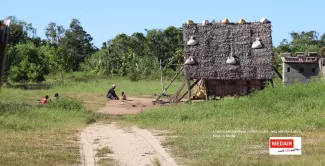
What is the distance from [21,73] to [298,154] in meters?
31.1

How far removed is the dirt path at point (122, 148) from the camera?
30.2 ft

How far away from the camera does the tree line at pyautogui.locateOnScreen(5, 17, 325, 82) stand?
3753 cm

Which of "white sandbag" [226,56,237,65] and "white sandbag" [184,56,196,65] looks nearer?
"white sandbag" [226,56,237,65]

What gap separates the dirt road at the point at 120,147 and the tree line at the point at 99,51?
20747 millimetres

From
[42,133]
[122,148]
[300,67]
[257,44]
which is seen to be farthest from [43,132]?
[300,67]

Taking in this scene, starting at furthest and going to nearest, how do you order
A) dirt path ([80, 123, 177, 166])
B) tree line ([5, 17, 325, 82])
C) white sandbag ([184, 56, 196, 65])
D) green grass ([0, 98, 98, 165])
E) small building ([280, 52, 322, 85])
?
tree line ([5, 17, 325, 82])
white sandbag ([184, 56, 196, 65])
small building ([280, 52, 322, 85])
green grass ([0, 98, 98, 165])
dirt path ([80, 123, 177, 166])

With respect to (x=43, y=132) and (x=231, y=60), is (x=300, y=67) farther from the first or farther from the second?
(x=43, y=132)

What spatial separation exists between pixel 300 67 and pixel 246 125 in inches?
423

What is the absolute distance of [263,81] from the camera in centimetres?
2341

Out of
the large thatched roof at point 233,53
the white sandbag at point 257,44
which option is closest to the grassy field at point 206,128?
the large thatched roof at point 233,53

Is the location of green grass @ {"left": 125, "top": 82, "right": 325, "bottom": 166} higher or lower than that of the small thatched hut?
lower

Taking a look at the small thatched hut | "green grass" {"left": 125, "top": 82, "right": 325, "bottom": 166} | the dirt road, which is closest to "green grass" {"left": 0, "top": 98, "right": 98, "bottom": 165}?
the dirt road

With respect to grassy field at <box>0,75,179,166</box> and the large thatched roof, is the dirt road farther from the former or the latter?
the large thatched roof

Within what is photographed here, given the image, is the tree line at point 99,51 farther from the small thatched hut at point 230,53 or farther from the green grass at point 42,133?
the green grass at point 42,133
